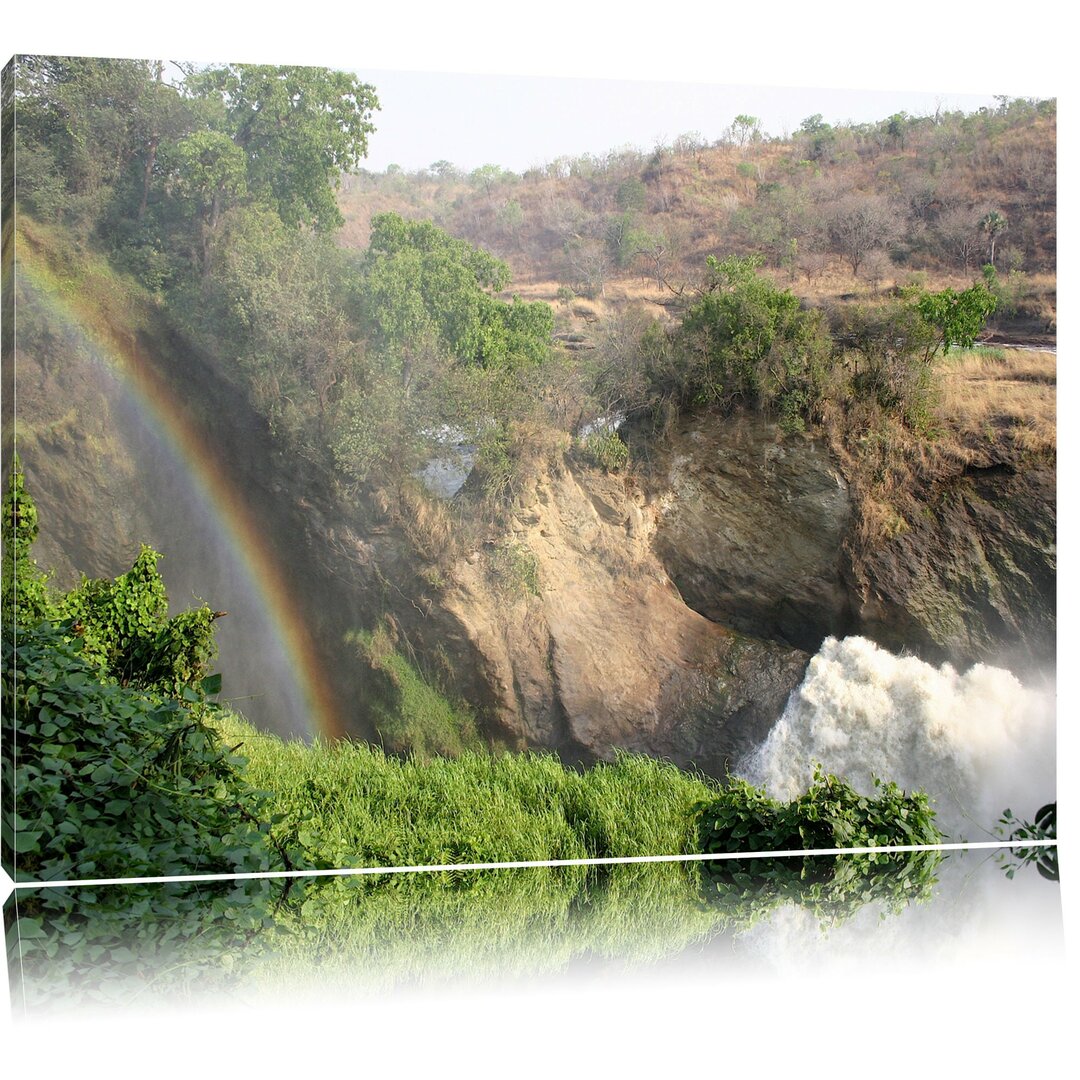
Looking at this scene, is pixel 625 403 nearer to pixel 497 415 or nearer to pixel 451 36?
pixel 497 415

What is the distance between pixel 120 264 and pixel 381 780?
2765mm

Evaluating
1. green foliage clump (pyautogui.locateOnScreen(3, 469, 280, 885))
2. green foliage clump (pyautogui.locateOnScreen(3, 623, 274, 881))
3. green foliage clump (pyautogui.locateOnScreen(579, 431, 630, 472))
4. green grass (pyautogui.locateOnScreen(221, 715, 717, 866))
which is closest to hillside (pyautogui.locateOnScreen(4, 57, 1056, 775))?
green foliage clump (pyautogui.locateOnScreen(579, 431, 630, 472))

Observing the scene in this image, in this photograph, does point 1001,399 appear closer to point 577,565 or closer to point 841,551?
point 841,551

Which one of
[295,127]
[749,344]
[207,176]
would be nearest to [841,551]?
[749,344]

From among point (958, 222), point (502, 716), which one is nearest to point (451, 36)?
point (958, 222)

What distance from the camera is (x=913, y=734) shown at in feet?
23.1

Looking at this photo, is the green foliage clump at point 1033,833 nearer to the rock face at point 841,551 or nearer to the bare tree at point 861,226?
the rock face at point 841,551

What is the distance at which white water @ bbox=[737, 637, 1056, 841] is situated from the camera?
6.98 metres

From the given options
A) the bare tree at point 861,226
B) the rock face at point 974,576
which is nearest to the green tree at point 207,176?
the bare tree at point 861,226

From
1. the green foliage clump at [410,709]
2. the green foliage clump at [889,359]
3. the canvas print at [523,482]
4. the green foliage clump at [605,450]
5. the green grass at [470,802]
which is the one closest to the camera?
the canvas print at [523,482]

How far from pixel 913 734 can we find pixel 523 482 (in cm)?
241

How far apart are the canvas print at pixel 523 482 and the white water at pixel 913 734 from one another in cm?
2

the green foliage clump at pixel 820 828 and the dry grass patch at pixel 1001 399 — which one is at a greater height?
the dry grass patch at pixel 1001 399

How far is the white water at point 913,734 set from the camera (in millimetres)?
6977
